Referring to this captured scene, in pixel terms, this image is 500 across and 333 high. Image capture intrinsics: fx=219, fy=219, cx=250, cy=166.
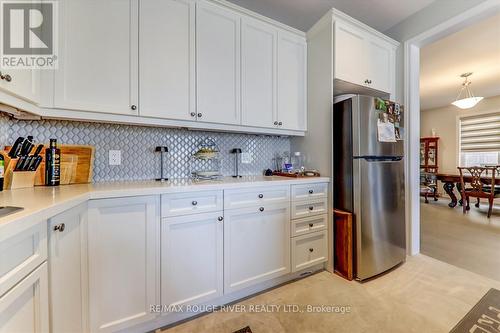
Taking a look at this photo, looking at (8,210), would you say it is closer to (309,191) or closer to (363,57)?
(309,191)

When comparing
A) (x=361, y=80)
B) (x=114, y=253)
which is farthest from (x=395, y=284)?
(x=114, y=253)

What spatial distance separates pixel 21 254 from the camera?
71cm

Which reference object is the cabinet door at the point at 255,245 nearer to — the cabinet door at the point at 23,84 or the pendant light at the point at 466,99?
the cabinet door at the point at 23,84

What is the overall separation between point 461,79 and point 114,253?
6.14 metres

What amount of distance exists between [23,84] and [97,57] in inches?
17.5

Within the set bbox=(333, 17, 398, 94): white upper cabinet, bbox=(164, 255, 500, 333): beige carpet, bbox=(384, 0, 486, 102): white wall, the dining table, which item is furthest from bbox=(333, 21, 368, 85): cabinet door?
the dining table

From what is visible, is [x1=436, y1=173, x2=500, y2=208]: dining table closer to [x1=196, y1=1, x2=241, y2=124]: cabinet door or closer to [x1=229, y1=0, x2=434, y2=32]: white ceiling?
[x1=229, y1=0, x2=434, y2=32]: white ceiling

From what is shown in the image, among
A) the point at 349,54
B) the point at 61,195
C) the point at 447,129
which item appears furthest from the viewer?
the point at 447,129

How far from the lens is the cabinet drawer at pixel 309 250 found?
187 centimetres

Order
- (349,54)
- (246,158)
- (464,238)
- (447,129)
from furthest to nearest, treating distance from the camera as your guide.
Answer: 1. (447,129)
2. (464,238)
3. (246,158)
4. (349,54)

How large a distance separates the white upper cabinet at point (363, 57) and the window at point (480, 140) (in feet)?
16.5

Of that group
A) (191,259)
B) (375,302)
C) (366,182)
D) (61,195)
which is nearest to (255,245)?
(191,259)

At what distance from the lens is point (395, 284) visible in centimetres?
187

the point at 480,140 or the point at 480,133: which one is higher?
the point at 480,133
